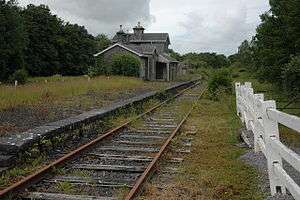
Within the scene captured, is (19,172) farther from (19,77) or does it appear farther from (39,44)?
(39,44)

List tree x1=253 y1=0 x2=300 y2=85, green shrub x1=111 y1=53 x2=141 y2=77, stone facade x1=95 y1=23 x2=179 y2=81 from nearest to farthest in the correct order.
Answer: tree x1=253 y1=0 x2=300 y2=85 < green shrub x1=111 y1=53 x2=141 y2=77 < stone facade x1=95 y1=23 x2=179 y2=81

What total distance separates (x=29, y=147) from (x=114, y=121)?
624cm

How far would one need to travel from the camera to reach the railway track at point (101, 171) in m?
6.18

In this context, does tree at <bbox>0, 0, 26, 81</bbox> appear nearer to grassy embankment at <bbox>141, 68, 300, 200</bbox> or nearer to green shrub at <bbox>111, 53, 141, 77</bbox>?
green shrub at <bbox>111, 53, 141, 77</bbox>

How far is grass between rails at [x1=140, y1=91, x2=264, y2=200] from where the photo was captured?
6.39 metres

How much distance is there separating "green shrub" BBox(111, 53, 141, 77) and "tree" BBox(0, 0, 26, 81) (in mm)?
11509

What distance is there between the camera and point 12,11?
54344 millimetres

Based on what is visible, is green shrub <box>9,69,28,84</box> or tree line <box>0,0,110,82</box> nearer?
green shrub <box>9,69,28,84</box>

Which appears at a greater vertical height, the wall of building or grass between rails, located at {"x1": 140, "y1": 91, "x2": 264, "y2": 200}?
the wall of building

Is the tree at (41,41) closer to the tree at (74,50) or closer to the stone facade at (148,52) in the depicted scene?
the tree at (74,50)

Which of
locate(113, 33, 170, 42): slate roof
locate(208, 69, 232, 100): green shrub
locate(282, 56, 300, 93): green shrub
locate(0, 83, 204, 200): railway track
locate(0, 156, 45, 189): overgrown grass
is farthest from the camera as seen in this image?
locate(113, 33, 170, 42): slate roof

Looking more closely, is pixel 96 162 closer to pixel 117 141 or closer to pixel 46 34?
pixel 117 141

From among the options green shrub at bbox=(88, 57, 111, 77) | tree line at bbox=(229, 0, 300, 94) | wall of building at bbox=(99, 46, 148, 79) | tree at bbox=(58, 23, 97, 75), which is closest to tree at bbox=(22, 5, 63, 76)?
tree at bbox=(58, 23, 97, 75)

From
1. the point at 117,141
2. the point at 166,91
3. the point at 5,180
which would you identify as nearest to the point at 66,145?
→ the point at 117,141
